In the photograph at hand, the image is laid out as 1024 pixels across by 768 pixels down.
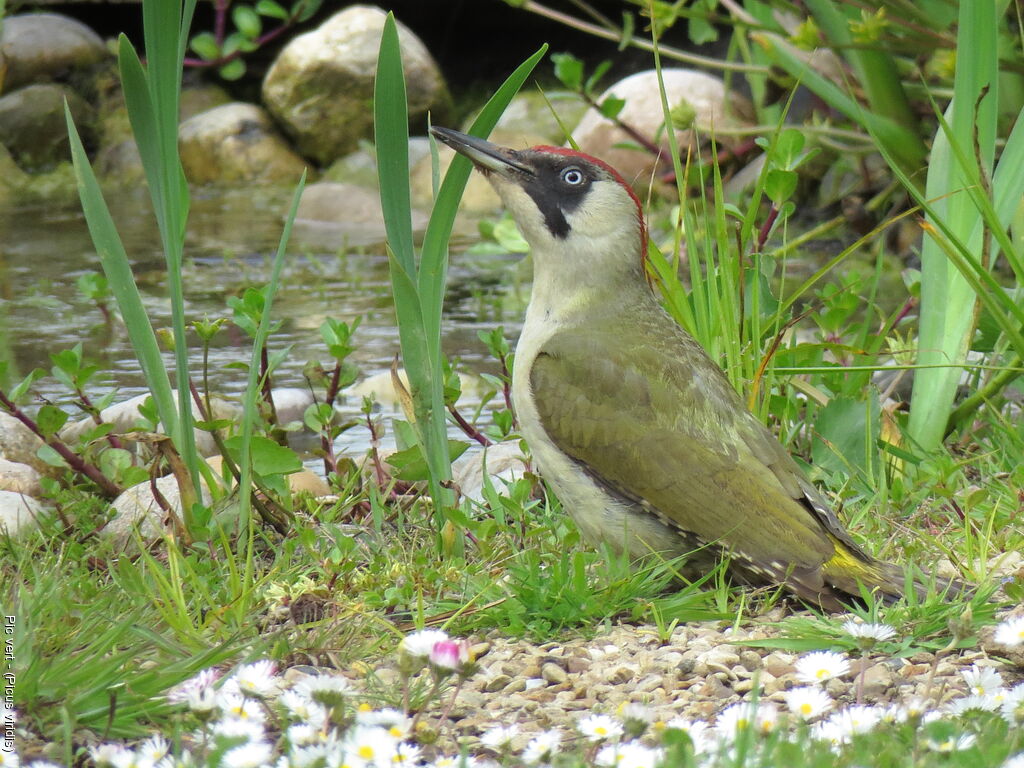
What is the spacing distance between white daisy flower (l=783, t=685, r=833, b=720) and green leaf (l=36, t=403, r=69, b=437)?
215 centimetres

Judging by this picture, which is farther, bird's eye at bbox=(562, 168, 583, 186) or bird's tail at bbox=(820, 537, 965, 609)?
bird's eye at bbox=(562, 168, 583, 186)

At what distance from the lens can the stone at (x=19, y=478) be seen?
4.12 meters

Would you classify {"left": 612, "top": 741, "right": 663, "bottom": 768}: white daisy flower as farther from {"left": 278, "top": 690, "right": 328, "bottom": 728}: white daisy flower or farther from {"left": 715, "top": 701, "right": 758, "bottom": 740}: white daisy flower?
{"left": 278, "top": 690, "right": 328, "bottom": 728}: white daisy flower

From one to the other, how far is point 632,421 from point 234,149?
345 inches

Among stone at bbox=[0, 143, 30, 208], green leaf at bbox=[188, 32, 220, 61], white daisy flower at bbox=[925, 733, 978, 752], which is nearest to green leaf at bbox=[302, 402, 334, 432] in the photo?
white daisy flower at bbox=[925, 733, 978, 752]

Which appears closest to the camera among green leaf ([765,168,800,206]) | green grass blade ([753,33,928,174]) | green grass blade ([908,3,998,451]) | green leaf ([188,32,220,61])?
green grass blade ([908,3,998,451])

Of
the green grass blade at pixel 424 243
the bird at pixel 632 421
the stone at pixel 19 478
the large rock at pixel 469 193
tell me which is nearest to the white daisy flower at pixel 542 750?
the bird at pixel 632 421

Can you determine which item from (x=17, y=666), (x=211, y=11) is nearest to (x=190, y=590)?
(x=17, y=666)

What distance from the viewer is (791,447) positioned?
4.17m

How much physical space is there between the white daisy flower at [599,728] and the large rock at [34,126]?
10469 millimetres

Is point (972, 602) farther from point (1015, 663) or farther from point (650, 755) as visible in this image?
point (650, 755)

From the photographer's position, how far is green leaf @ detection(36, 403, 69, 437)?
3.65 m

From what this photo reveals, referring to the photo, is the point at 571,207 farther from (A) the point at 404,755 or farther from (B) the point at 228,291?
(B) the point at 228,291

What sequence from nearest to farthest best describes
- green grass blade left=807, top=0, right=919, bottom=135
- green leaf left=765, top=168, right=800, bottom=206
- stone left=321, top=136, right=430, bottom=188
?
green leaf left=765, top=168, right=800, bottom=206
green grass blade left=807, top=0, right=919, bottom=135
stone left=321, top=136, right=430, bottom=188
